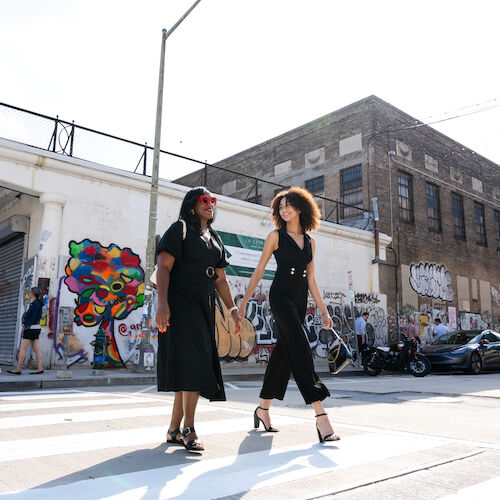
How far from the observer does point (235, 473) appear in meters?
2.88

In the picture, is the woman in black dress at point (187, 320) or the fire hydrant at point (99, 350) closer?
the woman in black dress at point (187, 320)

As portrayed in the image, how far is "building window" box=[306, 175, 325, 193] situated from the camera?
23.1 m

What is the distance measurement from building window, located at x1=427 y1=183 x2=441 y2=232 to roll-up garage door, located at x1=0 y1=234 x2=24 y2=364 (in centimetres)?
1757

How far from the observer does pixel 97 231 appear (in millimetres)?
12758

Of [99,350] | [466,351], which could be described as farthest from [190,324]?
[466,351]

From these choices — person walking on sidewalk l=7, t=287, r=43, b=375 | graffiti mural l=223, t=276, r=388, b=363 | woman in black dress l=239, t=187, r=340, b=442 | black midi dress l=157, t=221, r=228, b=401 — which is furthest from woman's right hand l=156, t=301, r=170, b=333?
graffiti mural l=223, t=276, r=388, b=363

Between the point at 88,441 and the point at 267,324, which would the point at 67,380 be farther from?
the point at 267,324

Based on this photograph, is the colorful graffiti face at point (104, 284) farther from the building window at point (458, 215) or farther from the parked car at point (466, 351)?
the building window at point (458, 215)

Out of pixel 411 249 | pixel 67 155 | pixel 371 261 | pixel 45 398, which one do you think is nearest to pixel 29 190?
pixel 67 155

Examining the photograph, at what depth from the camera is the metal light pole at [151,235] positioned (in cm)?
1121

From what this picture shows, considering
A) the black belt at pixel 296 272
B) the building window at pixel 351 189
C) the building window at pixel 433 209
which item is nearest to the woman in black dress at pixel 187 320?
the black belt at pixel 296 272

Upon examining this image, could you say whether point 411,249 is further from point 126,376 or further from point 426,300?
point 126,376

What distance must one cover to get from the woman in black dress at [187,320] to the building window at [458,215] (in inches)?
934

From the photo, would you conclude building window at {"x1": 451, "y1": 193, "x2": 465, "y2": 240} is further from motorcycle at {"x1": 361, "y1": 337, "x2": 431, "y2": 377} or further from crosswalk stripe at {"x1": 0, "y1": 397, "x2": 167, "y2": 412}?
crosswalk stripe at {"x1": 0, "y1": 397, "x2": 167, "y2": 412}
